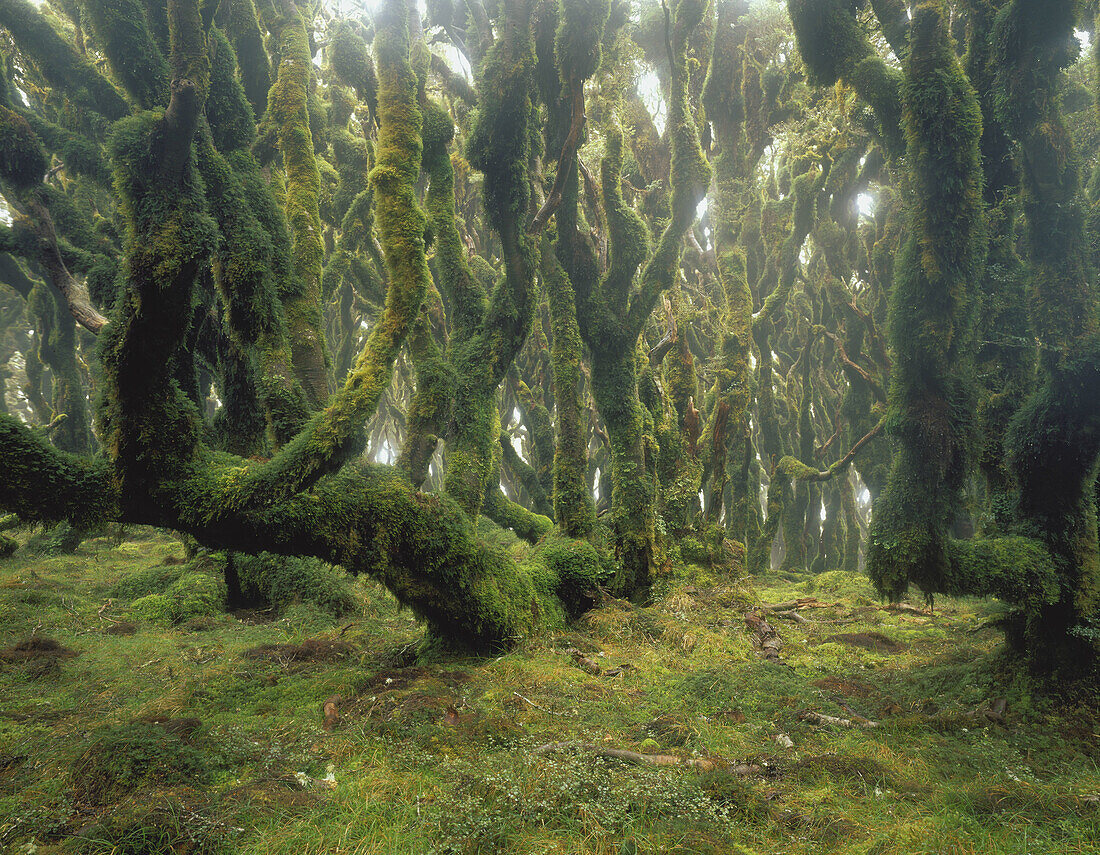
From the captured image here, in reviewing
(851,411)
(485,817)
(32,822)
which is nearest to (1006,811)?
(485,817)

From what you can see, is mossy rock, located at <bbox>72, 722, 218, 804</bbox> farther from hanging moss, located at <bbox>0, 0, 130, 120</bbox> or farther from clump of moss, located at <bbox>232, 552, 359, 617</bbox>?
hanging moss, located at <bbox>0, 0, 130, 120</bbox>

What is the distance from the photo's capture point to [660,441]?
524 inches

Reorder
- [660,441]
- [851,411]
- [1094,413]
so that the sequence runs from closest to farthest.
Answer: [1094,413] → [660,441] → [851,411]

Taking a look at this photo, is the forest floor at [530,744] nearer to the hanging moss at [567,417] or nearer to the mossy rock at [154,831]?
the mossy rock at [154,831]

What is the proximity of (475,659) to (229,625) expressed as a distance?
4.60 m

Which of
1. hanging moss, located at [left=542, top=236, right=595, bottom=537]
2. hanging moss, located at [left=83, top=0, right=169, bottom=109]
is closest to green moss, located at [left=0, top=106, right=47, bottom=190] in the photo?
hanging moss, located at [left=83, top=0, right=169, bottom=109]

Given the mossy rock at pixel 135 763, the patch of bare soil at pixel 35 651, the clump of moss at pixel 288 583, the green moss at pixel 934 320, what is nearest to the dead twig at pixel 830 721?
the green moss at pixel 934 320

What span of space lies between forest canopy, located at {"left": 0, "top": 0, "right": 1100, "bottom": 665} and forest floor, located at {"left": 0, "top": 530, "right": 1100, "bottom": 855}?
1260mm

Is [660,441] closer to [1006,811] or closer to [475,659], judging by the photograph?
[475,659]

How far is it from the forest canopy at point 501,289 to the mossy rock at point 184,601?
9.28 feet

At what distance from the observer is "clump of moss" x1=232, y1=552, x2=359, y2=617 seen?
1075cm

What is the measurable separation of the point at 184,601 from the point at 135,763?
6.69 m

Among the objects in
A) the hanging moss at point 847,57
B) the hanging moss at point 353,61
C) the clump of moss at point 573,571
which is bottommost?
the clump of moss at point 573,571

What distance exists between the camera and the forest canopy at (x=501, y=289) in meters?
5.80
